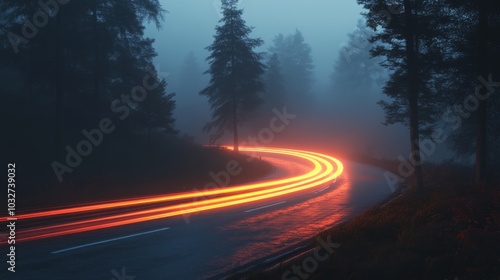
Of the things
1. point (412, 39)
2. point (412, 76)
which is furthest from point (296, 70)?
point (412, 76)

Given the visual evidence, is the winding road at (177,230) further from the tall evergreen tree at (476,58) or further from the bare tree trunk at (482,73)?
the tall evergreen tree at (476,58)

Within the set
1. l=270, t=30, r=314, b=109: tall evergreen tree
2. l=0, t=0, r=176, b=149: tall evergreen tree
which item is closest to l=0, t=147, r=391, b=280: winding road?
l=0, t=0, r=176, b=149: tall evergreen tree

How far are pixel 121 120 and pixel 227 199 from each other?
13.6 m

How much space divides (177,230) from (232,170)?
15.6m

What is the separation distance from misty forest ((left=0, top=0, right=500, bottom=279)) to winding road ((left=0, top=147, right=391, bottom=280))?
0.08 metres

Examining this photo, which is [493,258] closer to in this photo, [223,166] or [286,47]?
[223,166]

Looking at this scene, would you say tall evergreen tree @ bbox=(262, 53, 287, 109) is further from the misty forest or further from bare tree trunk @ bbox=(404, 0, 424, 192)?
bare tree trunk @ bbox=(404, 0, 424, 192)

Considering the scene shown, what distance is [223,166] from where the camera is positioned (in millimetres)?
28500

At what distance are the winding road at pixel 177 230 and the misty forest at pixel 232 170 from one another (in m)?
0.08

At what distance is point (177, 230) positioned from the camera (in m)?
13.1

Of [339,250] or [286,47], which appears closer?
[339,250]

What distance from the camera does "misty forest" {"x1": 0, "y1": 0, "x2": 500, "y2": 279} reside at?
9039 mm

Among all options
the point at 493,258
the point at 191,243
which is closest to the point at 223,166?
the point at 191,243

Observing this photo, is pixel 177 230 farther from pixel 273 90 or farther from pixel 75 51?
pixel 273 90
